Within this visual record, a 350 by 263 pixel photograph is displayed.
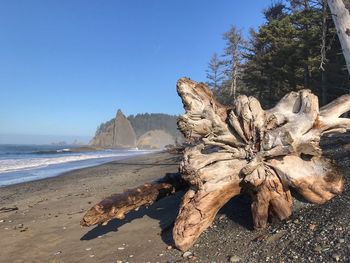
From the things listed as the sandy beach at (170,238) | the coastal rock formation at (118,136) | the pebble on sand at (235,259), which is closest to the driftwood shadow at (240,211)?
the sandy beach at (170,238)

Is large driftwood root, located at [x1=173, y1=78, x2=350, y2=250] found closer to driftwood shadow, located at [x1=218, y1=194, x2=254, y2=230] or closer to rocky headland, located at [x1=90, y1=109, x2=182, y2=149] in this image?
driftwood shadow, located at [x1=218, y1=194, x2=254, y2=230]

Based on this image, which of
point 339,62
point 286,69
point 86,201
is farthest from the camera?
point 286,69

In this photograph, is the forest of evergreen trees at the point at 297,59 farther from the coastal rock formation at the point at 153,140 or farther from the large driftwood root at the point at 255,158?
the coastal rock formation at the point at 153,140

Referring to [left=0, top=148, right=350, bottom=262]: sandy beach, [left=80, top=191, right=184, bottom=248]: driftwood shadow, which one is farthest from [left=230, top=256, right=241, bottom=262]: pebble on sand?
[left=80, top=191, right=184, bottom=248]: driftwood shadow

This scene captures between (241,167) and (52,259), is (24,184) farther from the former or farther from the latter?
(241,167)

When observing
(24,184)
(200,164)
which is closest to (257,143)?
(200,164)

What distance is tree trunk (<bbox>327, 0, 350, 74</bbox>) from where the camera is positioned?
8.12 meters

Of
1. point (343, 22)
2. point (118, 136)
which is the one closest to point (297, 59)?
point (343, 22)

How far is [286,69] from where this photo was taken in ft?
73.2

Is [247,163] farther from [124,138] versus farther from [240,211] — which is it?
[124,138]

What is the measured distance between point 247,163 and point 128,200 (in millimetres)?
1713

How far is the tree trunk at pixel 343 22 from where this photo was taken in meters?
8.12

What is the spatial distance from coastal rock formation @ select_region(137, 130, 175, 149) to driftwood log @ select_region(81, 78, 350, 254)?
10355 cm

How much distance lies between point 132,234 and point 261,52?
23685mm
